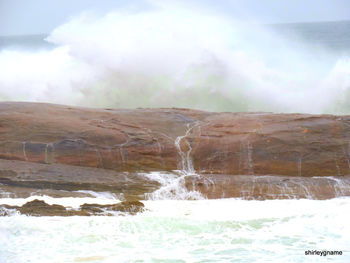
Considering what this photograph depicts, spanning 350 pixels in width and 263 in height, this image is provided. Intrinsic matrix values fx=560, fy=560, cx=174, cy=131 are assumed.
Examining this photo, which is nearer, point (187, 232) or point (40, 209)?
point (187, 232)

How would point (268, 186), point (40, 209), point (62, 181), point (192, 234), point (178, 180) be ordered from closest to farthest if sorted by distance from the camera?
point (192, 234), point (40, 209), point (62, 181), point (268, 186), point (178, 180)

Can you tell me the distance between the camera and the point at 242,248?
4.76 meters

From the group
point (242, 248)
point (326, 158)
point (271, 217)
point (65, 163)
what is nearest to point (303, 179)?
point (326, 158)

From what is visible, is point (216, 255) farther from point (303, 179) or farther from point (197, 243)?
point (303, 179)

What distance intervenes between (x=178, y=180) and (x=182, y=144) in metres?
0.58

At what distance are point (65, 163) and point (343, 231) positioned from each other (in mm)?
3158

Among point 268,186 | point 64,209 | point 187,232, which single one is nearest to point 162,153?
point 268,186

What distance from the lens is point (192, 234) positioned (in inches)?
203

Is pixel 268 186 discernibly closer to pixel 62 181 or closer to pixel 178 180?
pixel 178 180

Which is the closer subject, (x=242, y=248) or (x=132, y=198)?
(x=242, y=248)

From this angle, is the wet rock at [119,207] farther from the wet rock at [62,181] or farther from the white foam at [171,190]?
the white foam at [171,190]

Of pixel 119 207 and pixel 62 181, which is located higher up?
pixel 62 181

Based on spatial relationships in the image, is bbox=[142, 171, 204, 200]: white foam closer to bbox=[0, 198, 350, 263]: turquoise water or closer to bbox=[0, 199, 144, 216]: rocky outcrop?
bbox=[0, 198, 350, 263]: turquoise water

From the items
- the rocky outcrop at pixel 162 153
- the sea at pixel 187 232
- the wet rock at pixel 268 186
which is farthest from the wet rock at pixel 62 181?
the wet rock at pixel 268 186
